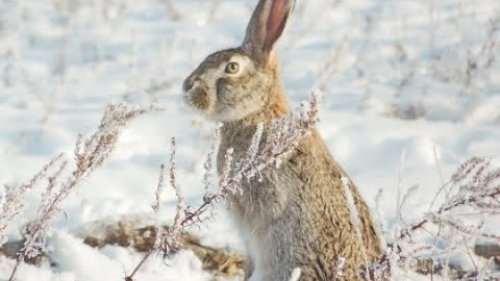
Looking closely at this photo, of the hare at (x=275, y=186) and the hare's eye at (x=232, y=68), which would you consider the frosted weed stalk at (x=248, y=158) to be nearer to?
the hare at (x=275, y=186)

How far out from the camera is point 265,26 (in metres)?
4.48

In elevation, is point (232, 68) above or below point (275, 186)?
above

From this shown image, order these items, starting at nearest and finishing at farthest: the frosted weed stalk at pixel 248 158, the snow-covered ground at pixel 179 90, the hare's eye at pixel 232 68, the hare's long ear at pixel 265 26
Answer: the frosted weed stalk at pixel 248 158 → the hare's long ear at pixel 265 26 → the hare's eye at pixel 232 68 → the snow-covered ground at pixel 179 90

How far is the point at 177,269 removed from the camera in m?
4.83

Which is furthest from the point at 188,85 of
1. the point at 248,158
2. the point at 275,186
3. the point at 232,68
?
the point at 248,158

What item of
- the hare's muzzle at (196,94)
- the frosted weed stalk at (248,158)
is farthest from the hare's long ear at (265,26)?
the frosted weed stalk at (248,158)

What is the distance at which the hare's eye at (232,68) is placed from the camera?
4488 mm

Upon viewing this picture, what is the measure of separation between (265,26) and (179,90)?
3221mm

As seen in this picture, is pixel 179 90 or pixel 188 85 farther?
pixel 179 90

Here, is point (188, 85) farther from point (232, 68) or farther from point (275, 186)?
point (275, 186)

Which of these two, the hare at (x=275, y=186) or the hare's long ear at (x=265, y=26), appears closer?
the hare at (x=275, y=186)

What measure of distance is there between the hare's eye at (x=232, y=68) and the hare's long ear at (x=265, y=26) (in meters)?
0.11

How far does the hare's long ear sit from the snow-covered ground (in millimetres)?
439

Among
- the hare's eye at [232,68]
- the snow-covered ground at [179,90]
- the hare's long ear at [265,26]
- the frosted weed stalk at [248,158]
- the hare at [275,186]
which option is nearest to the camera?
the frosted weed stalk at [248,158]
